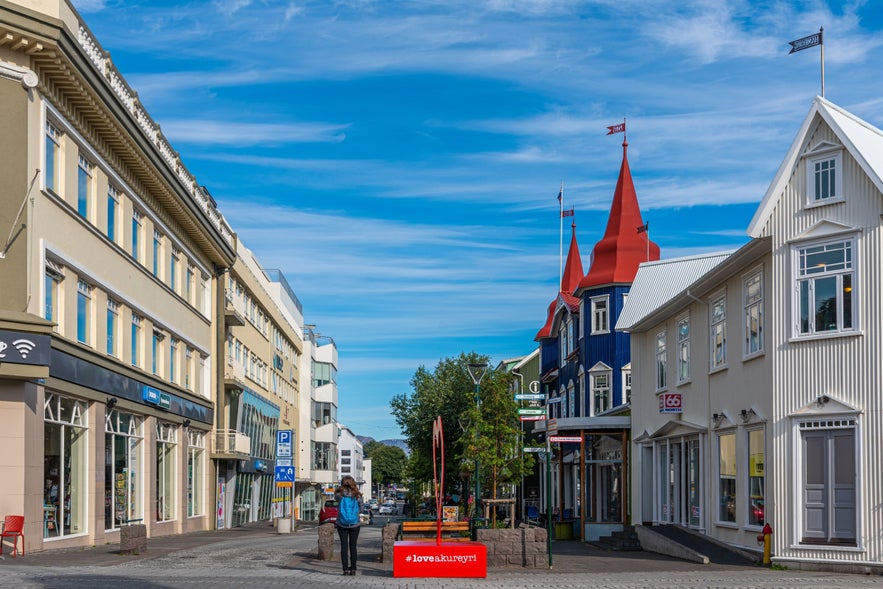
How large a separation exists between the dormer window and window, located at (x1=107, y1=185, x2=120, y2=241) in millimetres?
17743

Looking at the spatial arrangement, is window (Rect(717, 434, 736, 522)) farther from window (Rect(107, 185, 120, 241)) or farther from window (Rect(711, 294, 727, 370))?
window (Rect(107, 185, 120, 241))

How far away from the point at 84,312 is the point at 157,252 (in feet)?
30.7

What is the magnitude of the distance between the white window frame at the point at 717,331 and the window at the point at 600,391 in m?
21.8

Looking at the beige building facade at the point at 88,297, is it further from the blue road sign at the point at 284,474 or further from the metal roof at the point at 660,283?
the metal roof at the point at 660,283

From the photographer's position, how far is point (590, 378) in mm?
50656

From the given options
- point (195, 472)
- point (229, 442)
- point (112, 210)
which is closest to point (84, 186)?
point (112, 210)

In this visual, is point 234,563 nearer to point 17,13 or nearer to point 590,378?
point 17,13

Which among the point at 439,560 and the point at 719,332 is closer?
the point at 439,560

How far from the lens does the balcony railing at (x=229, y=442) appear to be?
4672cm

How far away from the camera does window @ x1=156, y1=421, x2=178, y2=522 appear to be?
37.0 m

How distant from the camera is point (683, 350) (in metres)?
31.1

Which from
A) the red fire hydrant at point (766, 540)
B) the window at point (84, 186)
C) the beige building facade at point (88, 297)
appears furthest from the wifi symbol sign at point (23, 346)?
the red fire hydrant at point (766, 540)

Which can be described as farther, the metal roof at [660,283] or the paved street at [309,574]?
the metal roof at [660,283]

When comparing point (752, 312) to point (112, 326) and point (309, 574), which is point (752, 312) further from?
point (112, 326)
